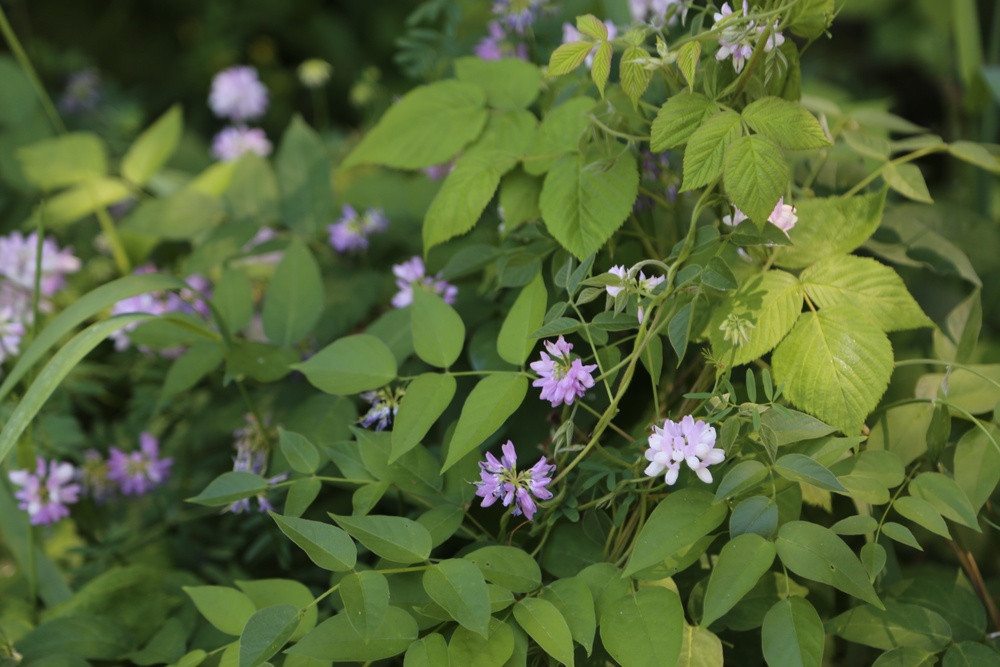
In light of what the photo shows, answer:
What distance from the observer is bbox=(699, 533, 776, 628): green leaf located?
0.64 metres

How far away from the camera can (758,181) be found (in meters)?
0.69

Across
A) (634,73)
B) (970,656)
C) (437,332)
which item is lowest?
(970,656)

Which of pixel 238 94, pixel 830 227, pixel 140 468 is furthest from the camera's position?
pixel 238 94

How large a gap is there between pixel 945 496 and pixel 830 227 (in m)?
0.29

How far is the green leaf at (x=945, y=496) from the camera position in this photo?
27.2 inches

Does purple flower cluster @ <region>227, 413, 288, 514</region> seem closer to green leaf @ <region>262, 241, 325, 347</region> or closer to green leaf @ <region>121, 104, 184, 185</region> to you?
green leaf @ <region>262, 241, 325, 347</region>

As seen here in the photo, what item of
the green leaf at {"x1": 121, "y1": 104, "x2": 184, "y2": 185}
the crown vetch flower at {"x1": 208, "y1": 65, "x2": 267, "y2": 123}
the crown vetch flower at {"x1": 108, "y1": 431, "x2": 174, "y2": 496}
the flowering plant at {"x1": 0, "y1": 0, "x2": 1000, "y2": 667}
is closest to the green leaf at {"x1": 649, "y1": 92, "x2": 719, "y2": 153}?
the flowering plant at {"x1": 0, "y1": 0, "x2": 1000, "y2": 667}

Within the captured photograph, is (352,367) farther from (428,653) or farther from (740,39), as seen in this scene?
(740,39)

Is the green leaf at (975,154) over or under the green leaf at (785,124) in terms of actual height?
under

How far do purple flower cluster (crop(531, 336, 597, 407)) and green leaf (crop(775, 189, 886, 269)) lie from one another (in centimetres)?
26

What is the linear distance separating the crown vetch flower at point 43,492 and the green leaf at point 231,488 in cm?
35

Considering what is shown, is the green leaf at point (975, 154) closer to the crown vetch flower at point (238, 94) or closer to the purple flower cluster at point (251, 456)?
the purple flower cluster at point (251, 456)

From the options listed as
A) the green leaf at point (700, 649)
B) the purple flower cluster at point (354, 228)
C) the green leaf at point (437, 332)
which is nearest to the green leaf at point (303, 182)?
the purple flower cluster at point (354, 228)

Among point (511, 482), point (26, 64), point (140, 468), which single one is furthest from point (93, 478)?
point (511, 482)
